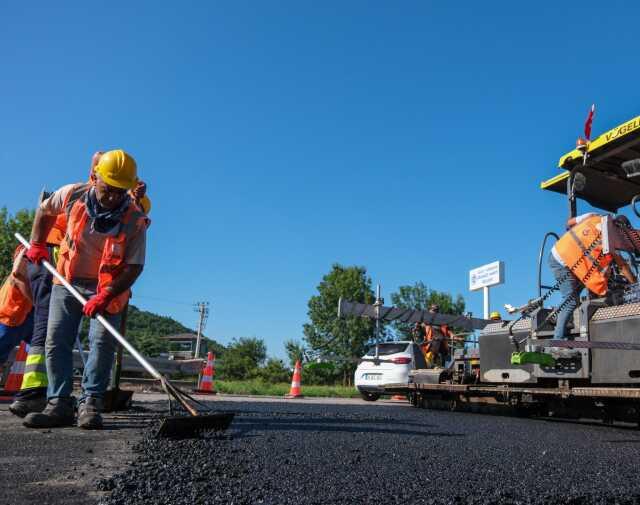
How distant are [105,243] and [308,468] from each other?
2494 millimetres

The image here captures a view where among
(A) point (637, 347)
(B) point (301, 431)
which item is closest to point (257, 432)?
(B) point (301, 431)

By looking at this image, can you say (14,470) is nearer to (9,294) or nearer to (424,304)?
(9,294)

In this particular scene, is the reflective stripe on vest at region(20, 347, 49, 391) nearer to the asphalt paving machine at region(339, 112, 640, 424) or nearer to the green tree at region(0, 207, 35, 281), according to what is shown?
the asphalt paving machine at region(339, 112, 640, 424)

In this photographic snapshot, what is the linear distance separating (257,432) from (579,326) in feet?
12.2

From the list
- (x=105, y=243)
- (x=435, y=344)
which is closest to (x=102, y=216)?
(x=105, y=243)

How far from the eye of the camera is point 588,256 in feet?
18.8

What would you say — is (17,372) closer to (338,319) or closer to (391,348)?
(391,348)

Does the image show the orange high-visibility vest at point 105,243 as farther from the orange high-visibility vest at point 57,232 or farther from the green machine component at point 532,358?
the green machine component at point 532,358

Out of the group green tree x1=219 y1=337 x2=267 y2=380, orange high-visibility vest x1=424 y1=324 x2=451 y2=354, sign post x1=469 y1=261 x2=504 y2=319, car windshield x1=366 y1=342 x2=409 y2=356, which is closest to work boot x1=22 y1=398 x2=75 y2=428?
car windshield x1=366 y1=342 x2=409 y2=356

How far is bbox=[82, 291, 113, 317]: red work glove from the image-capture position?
3857mm

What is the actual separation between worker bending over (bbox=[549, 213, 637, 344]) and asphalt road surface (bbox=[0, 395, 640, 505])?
78.4 inches

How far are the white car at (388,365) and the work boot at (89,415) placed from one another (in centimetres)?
691

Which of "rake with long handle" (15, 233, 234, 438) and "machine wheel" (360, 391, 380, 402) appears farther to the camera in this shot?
"machine wheel" (360, 391, 380, 402)

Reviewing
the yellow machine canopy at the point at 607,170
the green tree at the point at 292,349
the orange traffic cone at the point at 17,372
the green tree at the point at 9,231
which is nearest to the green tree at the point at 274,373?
the green tree at the point at 292,349
